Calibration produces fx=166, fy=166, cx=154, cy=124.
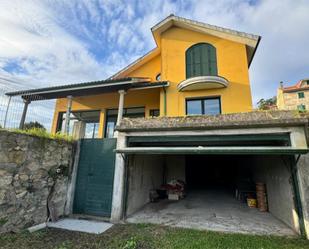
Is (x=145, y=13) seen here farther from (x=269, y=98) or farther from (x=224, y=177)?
(x=269, y=98)

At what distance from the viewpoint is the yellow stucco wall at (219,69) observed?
8.05 m

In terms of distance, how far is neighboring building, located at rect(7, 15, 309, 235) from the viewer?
4.34 metres

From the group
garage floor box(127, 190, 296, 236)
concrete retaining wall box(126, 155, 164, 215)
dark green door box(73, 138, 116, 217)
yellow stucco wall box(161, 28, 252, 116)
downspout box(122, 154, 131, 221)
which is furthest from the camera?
yellow stucco wall box(161, 28, 252, 116)

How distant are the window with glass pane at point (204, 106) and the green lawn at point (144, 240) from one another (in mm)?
5504

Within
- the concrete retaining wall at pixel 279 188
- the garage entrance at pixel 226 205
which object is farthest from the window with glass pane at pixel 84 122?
the concrete retaining wall at pixel 279 188

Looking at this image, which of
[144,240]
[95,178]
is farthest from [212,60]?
[144,240]

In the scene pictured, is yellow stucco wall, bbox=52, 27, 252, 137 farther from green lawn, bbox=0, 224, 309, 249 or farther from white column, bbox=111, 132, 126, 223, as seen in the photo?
green lawn, bbox=0, 224, 309, 249

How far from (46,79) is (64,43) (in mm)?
2272

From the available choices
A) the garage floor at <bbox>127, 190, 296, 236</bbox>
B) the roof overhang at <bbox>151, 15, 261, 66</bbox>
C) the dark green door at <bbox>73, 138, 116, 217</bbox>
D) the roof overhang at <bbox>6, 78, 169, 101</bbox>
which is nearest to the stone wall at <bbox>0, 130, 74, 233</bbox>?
the dark green door at <bbox>73, 138, 116, 217</bbox>

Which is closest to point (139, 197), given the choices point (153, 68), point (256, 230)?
point (256, 230)

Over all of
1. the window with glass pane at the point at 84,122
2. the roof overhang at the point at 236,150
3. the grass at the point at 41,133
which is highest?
the window with glass pane at the point at 84,122

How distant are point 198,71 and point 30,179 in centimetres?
822

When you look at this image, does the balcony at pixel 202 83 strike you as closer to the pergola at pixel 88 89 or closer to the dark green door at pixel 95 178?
the pergola at pixel 88 89

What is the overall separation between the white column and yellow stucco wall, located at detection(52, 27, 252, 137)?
12.7 ft
